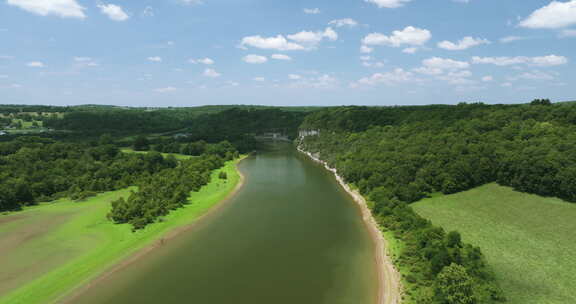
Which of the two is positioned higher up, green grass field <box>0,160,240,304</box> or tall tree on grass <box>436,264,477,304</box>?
tall tree on grass <box>436,264,477,304</box>

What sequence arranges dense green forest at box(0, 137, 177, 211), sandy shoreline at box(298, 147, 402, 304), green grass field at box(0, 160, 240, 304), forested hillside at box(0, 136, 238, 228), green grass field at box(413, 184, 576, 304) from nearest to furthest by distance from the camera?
green grass field at box(413, 184, 576, 304) < sandy shoreline at box(298, 147, 402, 304) < green grass field at box(0, 160, 240, 304) < forested hillside at box(0, 136, 238, 228) < dense green forest at box(0, 137, 177, 211)

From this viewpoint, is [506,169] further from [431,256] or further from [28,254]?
[28,254]

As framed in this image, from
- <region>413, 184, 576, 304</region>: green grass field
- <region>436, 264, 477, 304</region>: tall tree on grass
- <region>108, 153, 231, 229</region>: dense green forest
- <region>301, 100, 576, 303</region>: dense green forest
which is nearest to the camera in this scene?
<region>436, 264, 477, 304</region>: tall tree on grass

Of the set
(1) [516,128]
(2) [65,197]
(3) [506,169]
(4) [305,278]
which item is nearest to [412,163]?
(3) [506,169]

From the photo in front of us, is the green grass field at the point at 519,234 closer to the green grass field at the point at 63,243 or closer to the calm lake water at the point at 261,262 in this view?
the calm lake water at the point at 261,262

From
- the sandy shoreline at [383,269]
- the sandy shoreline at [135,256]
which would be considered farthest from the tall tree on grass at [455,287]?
the sandy shoreline at [135,256]

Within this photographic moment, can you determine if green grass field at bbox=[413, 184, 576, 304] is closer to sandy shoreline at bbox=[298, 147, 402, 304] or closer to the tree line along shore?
the tree line along shore

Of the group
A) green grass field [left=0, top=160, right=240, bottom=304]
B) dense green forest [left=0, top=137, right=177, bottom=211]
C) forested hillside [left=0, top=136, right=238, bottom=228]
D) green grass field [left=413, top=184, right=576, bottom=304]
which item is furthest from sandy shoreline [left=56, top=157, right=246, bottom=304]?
green grass field [left=413, top=184, right=576, bottom=304]
